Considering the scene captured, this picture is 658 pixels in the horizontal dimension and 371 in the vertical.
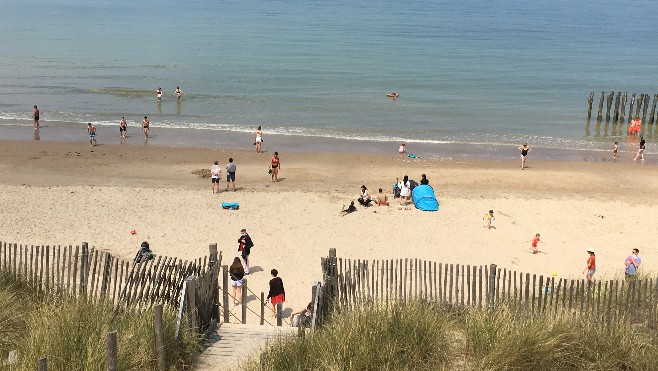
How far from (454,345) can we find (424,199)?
1267cm

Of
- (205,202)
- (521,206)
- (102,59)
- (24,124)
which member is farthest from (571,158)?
(102,59)

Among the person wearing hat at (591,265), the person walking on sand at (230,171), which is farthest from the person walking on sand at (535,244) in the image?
the person walking on sand at (230,171)

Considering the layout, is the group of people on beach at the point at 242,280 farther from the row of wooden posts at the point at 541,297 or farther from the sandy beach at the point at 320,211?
the row of wooden posts at the point at 541,297

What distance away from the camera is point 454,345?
32.4 feet

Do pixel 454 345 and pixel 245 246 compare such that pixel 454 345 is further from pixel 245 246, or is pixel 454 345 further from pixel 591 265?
pixel 591 265

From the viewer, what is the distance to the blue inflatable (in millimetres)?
22266

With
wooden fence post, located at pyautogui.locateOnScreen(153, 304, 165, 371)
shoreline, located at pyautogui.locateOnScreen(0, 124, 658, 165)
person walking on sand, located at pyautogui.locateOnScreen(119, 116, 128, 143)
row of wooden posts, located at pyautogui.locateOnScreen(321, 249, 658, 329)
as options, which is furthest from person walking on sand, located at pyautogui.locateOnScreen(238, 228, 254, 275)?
person walking on sand, located at pyautogui.locateOnScreen(119, 116, 128, 143)

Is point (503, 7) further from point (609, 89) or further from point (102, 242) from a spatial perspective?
point (102, 242)

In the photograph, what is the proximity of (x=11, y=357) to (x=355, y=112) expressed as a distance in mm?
35766

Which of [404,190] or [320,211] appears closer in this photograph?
[320,211]

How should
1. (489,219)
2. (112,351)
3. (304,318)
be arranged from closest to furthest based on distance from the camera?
1. (112,351)
2. (304,318)
3. (489,219)

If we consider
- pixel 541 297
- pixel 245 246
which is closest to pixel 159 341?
pixel 541 297

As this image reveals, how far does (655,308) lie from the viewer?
10.8m

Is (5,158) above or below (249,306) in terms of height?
above
